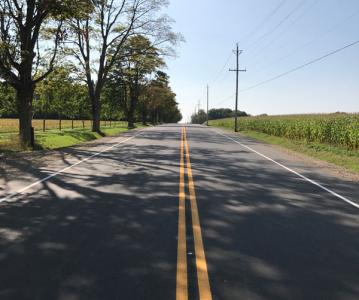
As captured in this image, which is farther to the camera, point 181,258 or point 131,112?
point 131,112

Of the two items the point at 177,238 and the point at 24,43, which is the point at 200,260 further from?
the point at 24,43

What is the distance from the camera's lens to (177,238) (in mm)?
6320

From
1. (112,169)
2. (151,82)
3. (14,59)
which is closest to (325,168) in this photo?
(112,169)

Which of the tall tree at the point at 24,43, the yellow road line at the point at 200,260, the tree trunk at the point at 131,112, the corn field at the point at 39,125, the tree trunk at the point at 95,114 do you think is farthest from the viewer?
the tree trunk at the point at 131,112

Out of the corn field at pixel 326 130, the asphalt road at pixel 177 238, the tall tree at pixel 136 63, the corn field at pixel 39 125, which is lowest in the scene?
the corn field at pixel 39 125

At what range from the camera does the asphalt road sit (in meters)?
4.61

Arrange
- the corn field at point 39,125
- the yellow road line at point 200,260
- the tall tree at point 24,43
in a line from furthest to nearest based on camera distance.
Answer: the corn field at point 39,125 < the tall tree at point 24,43 < the yellow road line at point 200,260

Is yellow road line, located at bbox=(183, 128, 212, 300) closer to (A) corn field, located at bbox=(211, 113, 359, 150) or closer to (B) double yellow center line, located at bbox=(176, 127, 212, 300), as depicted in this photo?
(B) double yellow center line, located at bbox=(176, 127, 212, 300)

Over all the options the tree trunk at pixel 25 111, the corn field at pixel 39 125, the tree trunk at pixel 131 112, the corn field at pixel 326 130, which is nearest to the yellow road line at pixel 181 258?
the tree trunk at pixel 25 111

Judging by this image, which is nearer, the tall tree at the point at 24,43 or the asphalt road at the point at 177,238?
the asphalt road at the point at 177,238

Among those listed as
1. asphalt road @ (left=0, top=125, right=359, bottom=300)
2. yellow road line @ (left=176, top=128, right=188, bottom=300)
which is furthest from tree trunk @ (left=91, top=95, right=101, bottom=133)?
yellow road line @ (left=176, top=128, right=188, bottom=300)

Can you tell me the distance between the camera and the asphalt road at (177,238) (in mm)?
4613

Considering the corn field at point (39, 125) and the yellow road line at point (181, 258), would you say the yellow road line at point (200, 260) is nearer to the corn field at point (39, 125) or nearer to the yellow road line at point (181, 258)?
the yellow road line at point (181, 258)

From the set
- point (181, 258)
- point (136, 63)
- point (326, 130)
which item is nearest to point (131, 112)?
point (136, 63)
